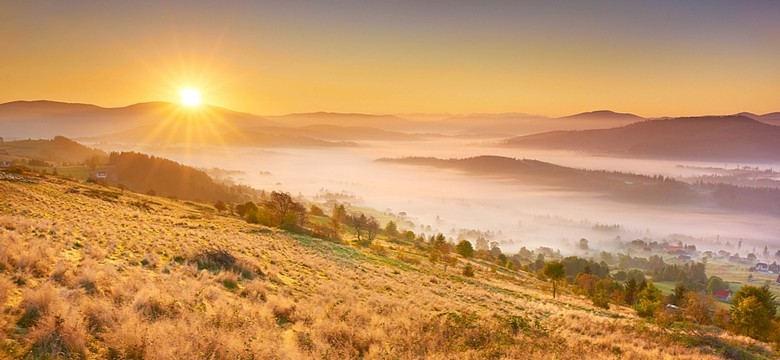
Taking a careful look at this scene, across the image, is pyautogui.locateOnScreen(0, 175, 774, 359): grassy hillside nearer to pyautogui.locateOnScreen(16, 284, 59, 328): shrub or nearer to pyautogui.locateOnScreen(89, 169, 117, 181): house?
pyautogui.locateOnScreen(16, 284, 59, 328): shrub

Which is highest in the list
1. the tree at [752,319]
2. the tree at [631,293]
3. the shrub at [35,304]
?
the shrub at [35,304]

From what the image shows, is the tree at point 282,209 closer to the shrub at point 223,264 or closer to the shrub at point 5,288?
the shrub at point 223,264

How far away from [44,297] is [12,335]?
1627mm

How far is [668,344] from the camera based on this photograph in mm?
17125

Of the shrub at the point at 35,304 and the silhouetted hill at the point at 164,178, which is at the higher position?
the shrub at the point at 35,304

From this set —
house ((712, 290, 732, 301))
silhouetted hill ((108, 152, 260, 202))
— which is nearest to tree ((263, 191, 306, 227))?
silhouetted hill ((108, 152, 260, 202))

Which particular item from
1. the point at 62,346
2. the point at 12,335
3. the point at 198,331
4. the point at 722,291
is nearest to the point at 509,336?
the point at 198,331

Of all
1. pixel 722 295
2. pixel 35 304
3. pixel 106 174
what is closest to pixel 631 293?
pixel 35 304

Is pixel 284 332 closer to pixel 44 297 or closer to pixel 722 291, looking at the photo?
pixel 44 297

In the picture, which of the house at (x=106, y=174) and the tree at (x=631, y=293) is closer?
the tree at (x=631, y=293)

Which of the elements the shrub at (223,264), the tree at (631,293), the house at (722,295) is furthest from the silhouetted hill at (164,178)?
the house at (722,295)

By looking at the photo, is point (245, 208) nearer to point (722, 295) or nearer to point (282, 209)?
point (282, 209)

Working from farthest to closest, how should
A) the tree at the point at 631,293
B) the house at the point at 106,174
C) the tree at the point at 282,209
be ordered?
the house at the point at 106,174 < the tree at the point at 282,209 < the tree at the point at 631,293

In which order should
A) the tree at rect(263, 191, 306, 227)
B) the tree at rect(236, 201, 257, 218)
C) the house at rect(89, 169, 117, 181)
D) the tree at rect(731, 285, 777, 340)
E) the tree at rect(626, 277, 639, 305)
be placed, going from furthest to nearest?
the house at rect(89, 169, 117, 181), the tree at rect(236, 201, 257, 218), the tree at rect(263, 191, 306, 227), the tree at rect(626, 277, 639, 305), the tree at rect(731, 285, 777, 340)
